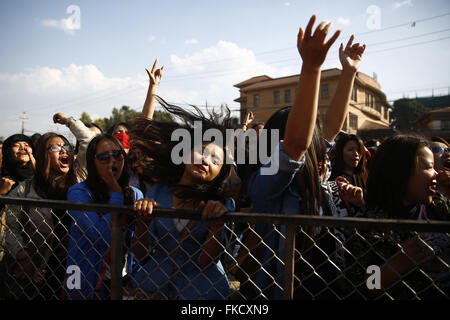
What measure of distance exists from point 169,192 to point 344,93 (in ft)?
4.67

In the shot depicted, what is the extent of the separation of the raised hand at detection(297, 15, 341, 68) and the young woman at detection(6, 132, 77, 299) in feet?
7.12

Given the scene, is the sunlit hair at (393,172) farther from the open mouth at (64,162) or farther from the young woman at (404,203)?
the open mouth at (64,162)

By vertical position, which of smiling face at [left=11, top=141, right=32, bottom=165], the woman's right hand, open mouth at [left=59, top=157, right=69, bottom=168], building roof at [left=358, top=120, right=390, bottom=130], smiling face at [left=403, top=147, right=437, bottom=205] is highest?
building roof at [left=358, top=120, right=390, bottom=130]

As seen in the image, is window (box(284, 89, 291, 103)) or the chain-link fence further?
window (box(284, 89, 291, 103))

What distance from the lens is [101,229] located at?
1.88 metres

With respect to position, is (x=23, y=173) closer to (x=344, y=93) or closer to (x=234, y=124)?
(x=234, y=124)

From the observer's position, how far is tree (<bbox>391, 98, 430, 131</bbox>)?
52.6 metres

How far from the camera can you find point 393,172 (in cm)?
189

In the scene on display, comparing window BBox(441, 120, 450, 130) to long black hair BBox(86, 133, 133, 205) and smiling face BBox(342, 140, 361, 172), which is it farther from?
long black hair BBox(86, 133, 133, 205)

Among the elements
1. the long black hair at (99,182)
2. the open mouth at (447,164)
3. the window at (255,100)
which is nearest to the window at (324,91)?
the window at (255,100)

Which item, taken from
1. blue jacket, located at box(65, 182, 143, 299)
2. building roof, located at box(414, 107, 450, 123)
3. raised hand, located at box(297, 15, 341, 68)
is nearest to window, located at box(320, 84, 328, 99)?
building roof, located at box(414, 107, 450, 123)

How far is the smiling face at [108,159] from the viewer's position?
2277 millimetres

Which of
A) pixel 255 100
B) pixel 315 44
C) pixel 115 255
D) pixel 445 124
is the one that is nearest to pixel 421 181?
pixel 315 44

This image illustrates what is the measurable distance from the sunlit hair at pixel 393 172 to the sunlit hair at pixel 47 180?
98.2 inches
